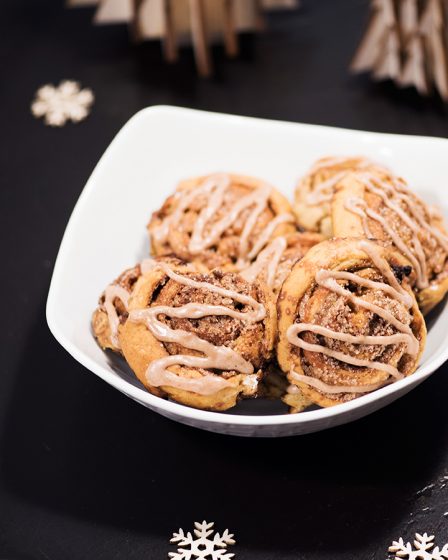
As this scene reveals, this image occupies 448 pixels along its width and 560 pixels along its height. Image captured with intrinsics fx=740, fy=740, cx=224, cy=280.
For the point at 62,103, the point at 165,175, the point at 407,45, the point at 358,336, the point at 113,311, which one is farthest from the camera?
the point at 62,103

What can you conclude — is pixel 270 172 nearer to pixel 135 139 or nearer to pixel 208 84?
pixel 135 139

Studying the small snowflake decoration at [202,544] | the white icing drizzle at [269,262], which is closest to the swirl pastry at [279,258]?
the white icing drizzle at [269,262]

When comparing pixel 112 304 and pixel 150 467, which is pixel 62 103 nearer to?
pixel 112 304

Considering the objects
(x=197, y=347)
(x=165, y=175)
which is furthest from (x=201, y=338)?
(x=165, y=175)

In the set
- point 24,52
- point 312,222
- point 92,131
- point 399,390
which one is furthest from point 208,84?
point 399,390

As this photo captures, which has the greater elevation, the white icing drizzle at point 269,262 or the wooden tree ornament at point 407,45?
the wooden tree ornament at point 407,45

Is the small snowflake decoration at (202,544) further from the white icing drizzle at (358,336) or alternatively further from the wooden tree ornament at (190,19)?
the wooden tree ornament at (190,19)

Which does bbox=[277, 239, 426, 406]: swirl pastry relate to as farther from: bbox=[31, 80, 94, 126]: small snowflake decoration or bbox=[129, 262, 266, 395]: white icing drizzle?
bbox=[31, 80, 94, 126]: small snowflake decoration
